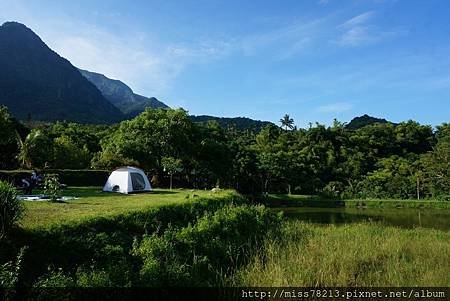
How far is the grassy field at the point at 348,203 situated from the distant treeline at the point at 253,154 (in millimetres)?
6868

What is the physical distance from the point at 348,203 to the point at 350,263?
50.0 metres

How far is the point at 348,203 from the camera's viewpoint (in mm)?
60625

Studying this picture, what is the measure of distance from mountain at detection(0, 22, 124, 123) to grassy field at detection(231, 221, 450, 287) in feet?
391

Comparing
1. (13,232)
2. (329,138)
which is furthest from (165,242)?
(329,138)

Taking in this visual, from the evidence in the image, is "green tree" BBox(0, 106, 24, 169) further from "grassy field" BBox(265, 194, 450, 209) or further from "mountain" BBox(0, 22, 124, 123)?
"mountain" BBox(0, 22, 124, 123)

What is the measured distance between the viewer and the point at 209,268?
1233 cm

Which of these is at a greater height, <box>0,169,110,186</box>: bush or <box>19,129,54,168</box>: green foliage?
<box>19,129,54,168</box>: green foliage

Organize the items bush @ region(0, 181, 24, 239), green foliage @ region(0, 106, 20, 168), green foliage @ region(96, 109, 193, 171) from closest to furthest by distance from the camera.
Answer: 1. bush @ region(0, 181, 24, 239)
2. green foliage @ region(0, 106, 20, 168)
3. green foliage @ region(96, 109, 193, 171)

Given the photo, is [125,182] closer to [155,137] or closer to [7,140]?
[7,140]

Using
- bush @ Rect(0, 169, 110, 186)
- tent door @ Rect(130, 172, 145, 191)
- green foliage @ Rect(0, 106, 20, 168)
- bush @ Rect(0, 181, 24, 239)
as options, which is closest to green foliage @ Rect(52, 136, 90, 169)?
green foliage @ Rect(0, 106, 20, 168)

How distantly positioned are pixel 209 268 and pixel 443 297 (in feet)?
20.4

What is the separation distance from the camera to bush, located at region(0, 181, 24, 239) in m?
9.07

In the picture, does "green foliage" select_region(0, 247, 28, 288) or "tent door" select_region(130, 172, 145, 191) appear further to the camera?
"tent door" select_region(130, 172, 145, 191)

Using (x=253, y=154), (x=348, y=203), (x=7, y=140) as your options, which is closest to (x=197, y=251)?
(x=7, y=140)
